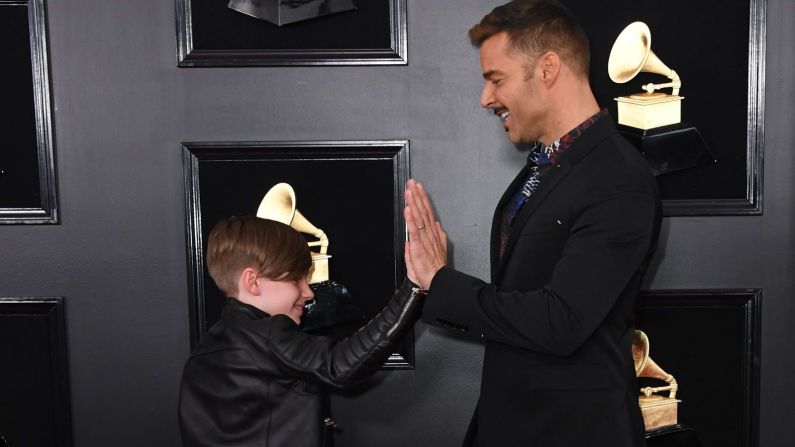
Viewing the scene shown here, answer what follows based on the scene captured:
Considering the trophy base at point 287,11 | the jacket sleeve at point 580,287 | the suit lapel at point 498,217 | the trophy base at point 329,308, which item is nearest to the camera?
the jacket sleeve at point 580,287

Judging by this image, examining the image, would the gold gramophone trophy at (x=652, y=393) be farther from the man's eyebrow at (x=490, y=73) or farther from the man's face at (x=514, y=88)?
the man's eyebrow at (x=490, y=73)

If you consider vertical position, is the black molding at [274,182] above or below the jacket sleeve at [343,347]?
above

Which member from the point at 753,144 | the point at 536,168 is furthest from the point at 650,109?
the point at 536,168

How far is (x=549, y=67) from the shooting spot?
82.7 inches

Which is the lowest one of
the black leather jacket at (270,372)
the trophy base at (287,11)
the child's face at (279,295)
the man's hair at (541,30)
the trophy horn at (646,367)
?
the trophy horn at (646,367)

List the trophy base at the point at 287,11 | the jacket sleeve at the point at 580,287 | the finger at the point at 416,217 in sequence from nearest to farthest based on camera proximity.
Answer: the jacket sleeve at the point at 580,287 → the finger at the point at 416,217 → the trophy base at the point at 287,11

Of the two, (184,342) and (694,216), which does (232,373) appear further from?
(694,216)

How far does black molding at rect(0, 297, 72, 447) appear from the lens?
2912 mm

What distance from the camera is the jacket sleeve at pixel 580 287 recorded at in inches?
74.5

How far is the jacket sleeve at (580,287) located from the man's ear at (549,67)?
311 mm

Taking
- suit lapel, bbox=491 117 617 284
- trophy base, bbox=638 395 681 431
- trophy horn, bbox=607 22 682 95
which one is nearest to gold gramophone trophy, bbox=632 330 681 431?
trophy base, bbox=638 395 681 431

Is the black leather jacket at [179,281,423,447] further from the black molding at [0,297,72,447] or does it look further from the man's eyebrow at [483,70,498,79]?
the black molding at [0,297,72,447]

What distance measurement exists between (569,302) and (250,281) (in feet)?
2.48

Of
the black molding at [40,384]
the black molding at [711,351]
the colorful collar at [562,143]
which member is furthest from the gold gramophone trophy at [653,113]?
the black molding at [40,384]
